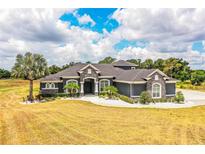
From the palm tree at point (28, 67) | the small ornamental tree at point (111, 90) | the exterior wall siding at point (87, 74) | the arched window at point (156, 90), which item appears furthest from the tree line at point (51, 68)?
the arched window at point (156, 90)

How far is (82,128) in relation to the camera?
12305mm

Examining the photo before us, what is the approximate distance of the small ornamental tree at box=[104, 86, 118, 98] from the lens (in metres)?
24.1

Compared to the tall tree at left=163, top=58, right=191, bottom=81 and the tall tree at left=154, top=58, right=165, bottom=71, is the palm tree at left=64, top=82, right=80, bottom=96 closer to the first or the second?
the tall tree at left=163, top=58, right=191, bottom=81

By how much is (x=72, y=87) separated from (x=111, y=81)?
5.06 metres

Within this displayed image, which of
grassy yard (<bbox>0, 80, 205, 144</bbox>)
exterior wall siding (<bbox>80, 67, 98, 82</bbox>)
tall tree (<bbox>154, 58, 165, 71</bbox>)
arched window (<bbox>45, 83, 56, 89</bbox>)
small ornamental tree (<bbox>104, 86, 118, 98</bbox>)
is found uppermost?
tall tree (<bbox>154, 58, 165, 71</bbox>)

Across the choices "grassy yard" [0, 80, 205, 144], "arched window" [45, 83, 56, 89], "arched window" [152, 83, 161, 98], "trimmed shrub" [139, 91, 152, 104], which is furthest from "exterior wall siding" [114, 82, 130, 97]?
"arched window" [45, 83, 56, 89]

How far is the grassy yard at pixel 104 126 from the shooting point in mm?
10617

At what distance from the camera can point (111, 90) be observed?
24.1 metres

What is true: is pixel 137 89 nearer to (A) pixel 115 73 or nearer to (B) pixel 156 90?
(B) pixel 156 90

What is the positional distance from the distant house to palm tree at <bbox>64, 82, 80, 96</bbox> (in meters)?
0.57

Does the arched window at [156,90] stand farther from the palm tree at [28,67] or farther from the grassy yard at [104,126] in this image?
the palm tree at [28,67]

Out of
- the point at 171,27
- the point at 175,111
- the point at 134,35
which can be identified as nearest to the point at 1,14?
the point at 134,35

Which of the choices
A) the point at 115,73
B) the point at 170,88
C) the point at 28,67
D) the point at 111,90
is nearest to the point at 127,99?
the point at 111,90

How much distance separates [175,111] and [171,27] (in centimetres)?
670
